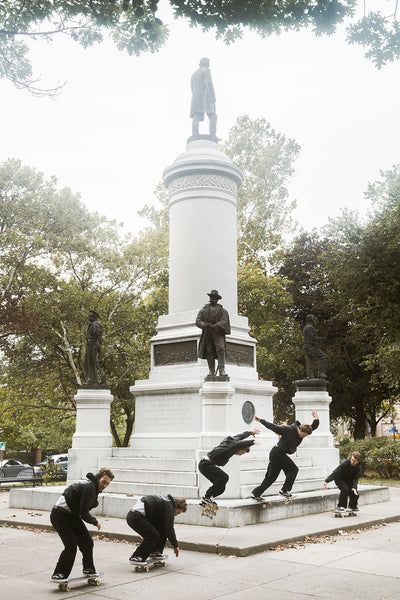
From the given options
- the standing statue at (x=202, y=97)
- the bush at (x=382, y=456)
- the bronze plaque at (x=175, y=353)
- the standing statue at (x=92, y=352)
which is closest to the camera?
the bronze plaque at (x=175, y=353)

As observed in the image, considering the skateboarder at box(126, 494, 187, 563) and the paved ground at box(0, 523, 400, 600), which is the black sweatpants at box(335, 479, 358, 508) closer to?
the paved ground at box(0, 523, 400, 600)

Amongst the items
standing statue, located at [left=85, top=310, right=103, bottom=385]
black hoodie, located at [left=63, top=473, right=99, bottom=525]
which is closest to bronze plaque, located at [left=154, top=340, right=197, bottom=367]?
standing statue, located at [left=85, top=310, right=103, bottom=385]

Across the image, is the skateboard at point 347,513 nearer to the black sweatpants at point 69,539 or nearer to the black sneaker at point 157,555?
the black sneaker at point 157,555

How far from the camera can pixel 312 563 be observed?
787cm

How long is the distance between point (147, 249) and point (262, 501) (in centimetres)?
2160

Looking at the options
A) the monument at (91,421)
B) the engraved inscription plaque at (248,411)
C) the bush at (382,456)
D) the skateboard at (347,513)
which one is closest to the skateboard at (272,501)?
the skateboard at (347,513)

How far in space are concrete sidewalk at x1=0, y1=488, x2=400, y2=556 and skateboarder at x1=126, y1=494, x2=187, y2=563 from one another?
132cm

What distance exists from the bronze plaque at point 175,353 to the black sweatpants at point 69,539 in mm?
8042

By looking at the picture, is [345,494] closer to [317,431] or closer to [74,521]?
[317,431]

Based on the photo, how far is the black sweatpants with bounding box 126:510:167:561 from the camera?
751 cm

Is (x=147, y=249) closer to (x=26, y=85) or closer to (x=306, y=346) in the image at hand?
(x=306, y=346)

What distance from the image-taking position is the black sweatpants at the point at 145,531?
7.51 meters

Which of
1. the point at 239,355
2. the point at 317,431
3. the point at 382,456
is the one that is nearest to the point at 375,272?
the point at 239,355

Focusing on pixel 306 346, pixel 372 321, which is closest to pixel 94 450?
pixel 306 346
